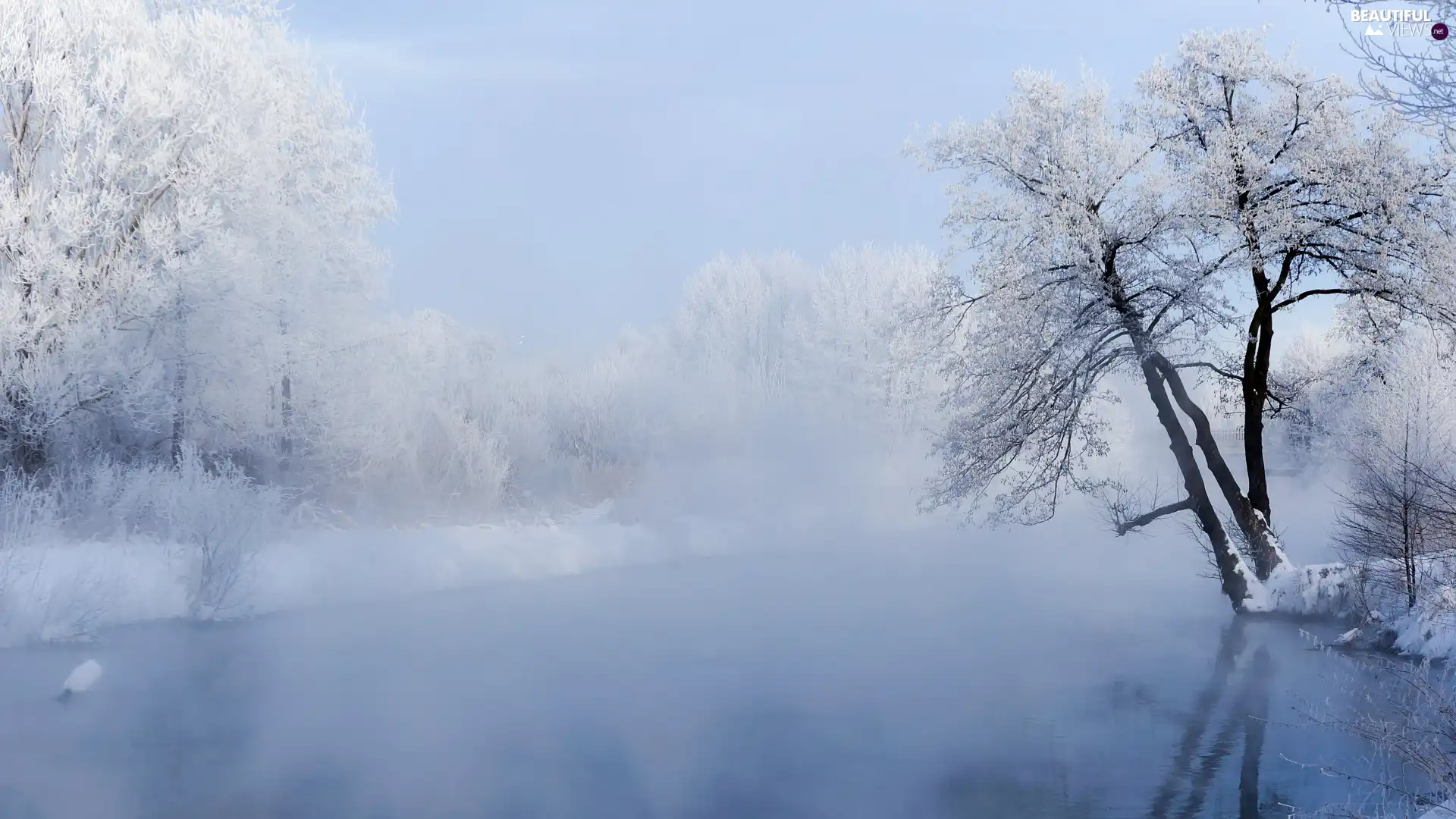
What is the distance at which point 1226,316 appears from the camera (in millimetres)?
17938

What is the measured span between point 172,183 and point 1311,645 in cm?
2183

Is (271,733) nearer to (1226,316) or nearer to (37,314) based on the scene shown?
(37,314)

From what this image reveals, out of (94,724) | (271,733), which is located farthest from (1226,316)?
(94,724)

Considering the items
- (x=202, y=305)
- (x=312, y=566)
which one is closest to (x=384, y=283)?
(x=202, y=305)

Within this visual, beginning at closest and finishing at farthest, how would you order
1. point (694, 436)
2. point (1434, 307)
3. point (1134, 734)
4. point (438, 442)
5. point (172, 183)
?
point (1134, 734) < point (1434, 307) < point (172, 183) < point (438, 442) < point (694, 436)

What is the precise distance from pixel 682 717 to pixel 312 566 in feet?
36.2

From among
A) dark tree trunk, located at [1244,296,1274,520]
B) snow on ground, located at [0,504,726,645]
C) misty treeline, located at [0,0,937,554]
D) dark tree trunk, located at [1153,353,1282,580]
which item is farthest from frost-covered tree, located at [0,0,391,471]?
dark tree trunk, located at [1244,296,1274,520]

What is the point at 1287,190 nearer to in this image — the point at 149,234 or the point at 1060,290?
the point at 1060,290

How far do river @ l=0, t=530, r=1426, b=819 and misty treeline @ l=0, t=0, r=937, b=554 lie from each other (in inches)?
140

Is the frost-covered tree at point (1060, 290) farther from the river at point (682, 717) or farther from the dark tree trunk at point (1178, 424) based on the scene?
the river at point (682, 717)

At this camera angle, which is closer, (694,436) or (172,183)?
(172,183)

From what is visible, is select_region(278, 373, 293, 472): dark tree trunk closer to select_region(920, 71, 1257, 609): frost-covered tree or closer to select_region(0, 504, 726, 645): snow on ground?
select_region(0, 504, 726, 645): snow on ground

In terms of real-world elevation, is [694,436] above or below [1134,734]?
above

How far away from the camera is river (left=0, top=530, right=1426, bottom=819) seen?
Result: 450 inches
